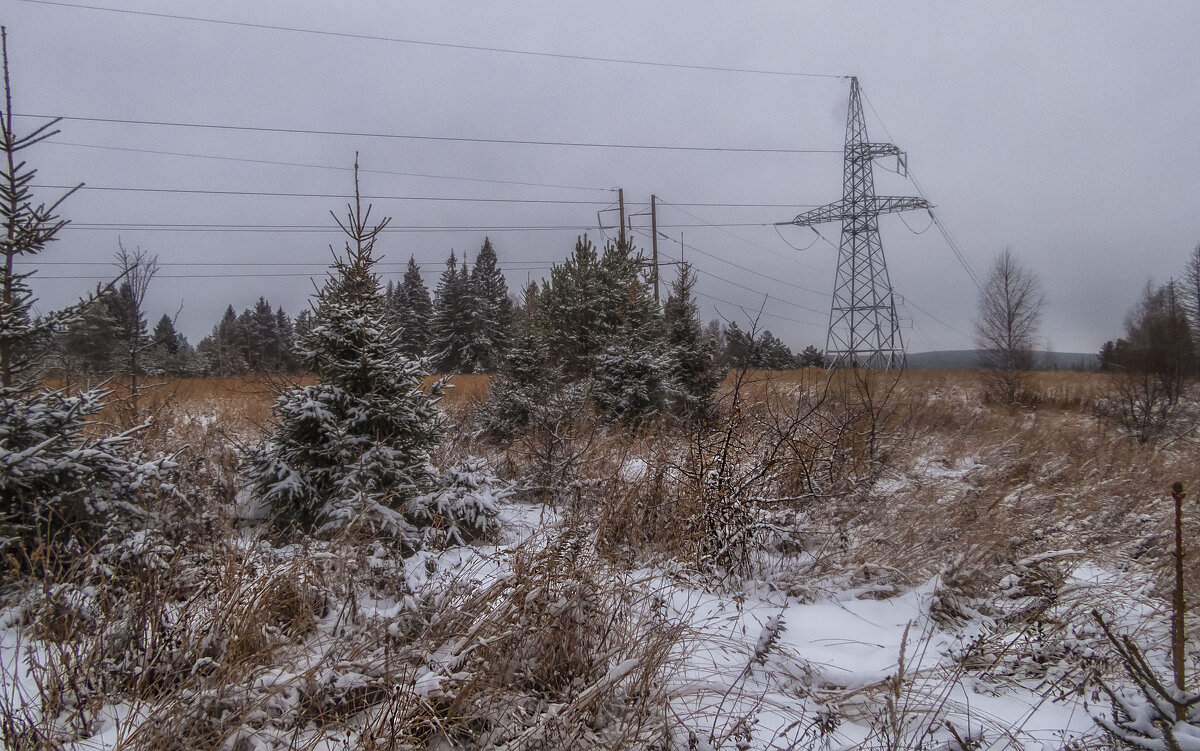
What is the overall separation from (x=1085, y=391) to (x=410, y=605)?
18.9 metres

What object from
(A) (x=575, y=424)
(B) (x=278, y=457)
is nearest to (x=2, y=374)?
(B) (x=278, y=457)

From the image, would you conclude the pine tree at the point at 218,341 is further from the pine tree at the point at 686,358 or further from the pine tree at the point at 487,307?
the pine tree at the point at 686,358

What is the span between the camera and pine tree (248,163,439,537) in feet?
13.2

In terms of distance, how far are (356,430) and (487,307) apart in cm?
3516

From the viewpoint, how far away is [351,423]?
13.5 feet

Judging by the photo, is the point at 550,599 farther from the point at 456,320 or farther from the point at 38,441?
the point at 456,320

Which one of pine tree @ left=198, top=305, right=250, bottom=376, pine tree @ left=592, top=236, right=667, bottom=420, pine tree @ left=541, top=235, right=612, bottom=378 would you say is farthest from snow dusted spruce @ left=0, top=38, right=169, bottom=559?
pine tree @ left=198, top=305, right=250, bottom=376

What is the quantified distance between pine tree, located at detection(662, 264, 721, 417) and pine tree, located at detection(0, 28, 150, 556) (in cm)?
787

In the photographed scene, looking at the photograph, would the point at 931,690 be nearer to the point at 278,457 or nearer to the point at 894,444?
the point at 894,444

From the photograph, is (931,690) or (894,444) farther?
(894,444)

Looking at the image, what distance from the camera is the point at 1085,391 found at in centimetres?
1445

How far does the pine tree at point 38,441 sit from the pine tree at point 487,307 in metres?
31.1

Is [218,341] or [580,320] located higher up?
[218,341]

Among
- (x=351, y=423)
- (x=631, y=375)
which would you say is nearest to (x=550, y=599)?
(x=351, y=423)
